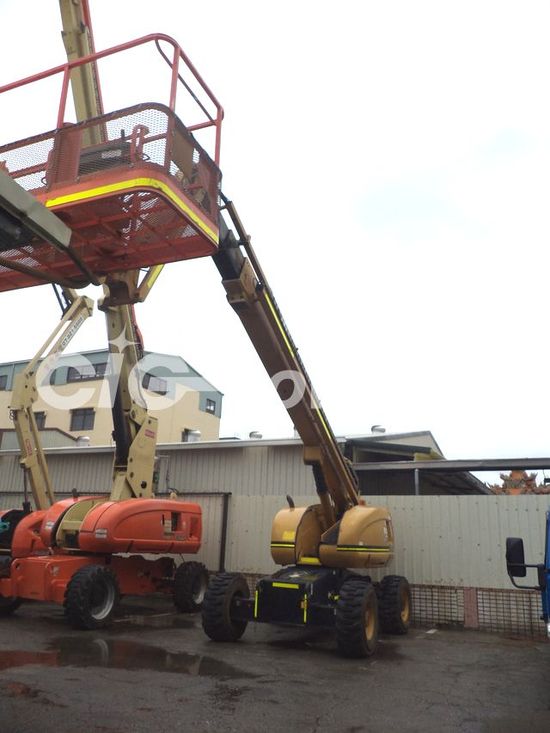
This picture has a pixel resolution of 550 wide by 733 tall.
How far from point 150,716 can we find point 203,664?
2.36m

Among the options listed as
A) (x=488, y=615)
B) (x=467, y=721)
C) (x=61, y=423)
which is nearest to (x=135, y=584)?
(x=488, y=615)

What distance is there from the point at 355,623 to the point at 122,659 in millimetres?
3221

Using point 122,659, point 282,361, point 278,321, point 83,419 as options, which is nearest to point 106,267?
point 278,321

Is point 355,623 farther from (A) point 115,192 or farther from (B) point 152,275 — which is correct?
(A) point 115,192

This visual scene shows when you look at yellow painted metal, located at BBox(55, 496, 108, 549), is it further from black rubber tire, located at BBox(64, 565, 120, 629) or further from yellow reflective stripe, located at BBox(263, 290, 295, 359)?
yellow reflective stripe, located at BBox(263, 290, 295, 359)

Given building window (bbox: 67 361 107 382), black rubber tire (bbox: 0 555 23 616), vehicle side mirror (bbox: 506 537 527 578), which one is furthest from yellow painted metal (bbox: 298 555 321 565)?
building window (bbox: 67 361 107 382)

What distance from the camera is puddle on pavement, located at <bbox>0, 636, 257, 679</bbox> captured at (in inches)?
303

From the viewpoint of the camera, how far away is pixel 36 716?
18.4ft

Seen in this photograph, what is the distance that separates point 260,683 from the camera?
7.18m

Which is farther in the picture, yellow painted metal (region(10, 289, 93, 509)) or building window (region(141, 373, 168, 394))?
building window (region(141, 373, 168, 394))

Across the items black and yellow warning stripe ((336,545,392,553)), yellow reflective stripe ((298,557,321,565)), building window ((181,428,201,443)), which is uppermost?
building window ((181,428,201,443))

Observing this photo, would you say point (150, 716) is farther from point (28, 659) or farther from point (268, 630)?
point (268, 630)

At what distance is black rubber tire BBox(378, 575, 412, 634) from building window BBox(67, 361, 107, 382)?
37.1 meters

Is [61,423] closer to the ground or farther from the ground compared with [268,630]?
farther from the ground
